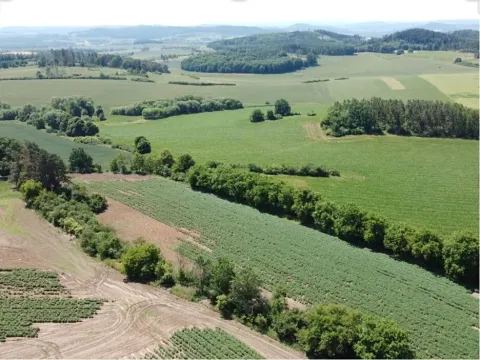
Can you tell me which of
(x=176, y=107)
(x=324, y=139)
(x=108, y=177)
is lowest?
(x=108, y=177)

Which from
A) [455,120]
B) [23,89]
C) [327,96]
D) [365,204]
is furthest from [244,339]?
[23,89]

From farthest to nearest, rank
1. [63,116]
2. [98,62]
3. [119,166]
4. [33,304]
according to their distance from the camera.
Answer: [98,62]
[63,116]
[119,166]
[33,304]

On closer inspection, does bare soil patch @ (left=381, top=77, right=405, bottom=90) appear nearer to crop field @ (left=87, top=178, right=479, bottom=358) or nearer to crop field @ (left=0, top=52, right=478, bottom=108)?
crop field @ (left=0, top=52, right=478, bottom=108)

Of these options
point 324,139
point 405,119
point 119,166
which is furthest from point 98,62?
point 405,119

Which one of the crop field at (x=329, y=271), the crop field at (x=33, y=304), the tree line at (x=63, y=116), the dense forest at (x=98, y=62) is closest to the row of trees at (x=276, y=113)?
the tree line at (x=63, y=116)

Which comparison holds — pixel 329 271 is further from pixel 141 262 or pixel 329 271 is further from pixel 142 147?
pixel 142 147

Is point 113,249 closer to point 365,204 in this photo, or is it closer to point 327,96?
point 365,204
